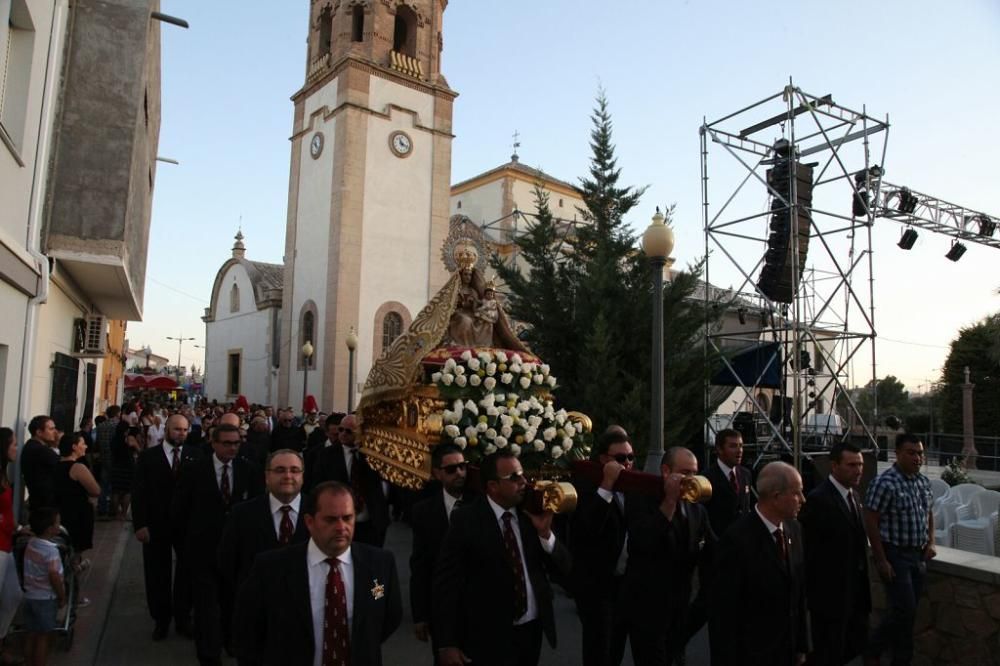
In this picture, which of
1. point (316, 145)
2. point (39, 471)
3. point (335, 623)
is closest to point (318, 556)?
point (335, 623)

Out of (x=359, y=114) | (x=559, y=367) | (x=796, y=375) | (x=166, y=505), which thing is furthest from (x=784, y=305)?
(x=359, y=114)

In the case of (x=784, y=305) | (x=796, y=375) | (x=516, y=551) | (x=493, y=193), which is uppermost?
(x=493, y=193)

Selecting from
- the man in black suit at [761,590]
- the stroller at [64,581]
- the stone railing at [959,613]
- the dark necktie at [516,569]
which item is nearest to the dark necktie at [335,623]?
the dark necktie at [516,569]

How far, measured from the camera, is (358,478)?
656cm

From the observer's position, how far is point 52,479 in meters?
6.11

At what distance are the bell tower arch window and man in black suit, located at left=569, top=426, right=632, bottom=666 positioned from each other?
81.9ft

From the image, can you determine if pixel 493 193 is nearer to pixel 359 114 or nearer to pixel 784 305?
pixel 359 114

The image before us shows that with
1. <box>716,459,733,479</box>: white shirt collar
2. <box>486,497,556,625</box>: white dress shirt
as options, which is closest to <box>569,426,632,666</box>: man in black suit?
<box>486,497,556,625</box>: white dress shirt

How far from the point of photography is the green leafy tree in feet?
28.8

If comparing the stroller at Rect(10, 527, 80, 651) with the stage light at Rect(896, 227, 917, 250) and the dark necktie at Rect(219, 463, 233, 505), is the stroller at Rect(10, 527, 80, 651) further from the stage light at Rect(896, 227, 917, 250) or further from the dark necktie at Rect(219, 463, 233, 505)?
the stage light at Rect(896, 227, 917, 250)

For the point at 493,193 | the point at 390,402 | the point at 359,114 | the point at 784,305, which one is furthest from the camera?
the point at 493,193

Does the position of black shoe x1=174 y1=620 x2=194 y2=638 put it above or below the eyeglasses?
below

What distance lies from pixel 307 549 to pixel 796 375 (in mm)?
8459

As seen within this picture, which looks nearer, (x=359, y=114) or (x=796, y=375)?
(x=796, y=375)
